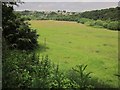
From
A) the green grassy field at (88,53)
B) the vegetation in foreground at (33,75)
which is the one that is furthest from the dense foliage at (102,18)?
the vegetation in foreground at (33,75)

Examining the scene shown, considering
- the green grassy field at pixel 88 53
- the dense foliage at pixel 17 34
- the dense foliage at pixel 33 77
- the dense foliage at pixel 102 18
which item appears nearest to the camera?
the dense foliage at pixel 33 77

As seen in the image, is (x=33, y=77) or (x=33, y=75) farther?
(x=33, y=75)

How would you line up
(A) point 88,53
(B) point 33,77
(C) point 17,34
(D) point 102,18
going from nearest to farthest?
(B) point 33,77, (C) point 17,34, (A) point 88,53, (D) point 102,18

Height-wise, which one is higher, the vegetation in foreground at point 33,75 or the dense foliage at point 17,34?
the dense foliage at point 17,34

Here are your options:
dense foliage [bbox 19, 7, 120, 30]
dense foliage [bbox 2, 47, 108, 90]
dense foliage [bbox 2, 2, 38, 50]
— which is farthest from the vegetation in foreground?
dense foliage [bbox 19, 7, 120, 30]

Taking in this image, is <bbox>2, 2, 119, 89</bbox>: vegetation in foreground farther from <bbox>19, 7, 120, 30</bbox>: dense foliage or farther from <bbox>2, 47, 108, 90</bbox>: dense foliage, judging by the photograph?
<bbox>19, 7, 120, 30</bbox>: dense foliage

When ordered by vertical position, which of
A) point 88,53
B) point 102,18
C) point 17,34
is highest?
point 102,18

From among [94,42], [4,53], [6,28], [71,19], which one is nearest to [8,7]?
[6,28]

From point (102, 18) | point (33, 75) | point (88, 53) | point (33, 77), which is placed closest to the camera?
point (33, 77)

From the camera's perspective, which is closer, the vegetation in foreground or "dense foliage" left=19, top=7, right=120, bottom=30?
the vegetation in foreground

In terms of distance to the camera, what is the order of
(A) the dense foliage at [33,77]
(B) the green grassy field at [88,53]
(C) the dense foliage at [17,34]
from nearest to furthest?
(A) the dense foliage at [33,77] → (B) the green grassy field at [88,53] → (C) the dense foliage at [17,34]

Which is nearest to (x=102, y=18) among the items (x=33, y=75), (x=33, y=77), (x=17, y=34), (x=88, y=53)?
(x=88, y=53)

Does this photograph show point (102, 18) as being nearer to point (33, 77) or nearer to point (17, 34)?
point (17, 34)

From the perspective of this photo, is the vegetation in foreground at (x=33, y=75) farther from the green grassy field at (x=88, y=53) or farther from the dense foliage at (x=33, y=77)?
the green grassy field at (x=88, y=53)
